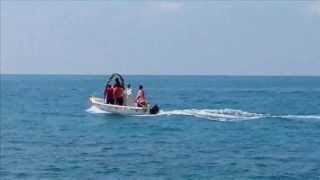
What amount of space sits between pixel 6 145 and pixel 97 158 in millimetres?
6439

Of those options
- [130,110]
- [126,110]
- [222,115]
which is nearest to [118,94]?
[126,110]

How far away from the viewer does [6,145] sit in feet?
113

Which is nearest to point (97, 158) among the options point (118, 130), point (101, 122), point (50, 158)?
point (50, 158)

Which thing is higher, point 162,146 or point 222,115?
point 222,115

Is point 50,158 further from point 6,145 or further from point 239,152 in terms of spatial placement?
point 239,152

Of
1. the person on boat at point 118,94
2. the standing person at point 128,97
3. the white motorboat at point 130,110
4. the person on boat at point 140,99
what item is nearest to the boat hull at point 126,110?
the white motorboat at point 130,110

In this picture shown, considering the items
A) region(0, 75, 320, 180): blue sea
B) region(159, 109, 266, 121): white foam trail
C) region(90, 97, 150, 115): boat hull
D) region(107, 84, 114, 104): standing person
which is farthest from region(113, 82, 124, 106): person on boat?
region(159, 109, 266, 121): white foam trail

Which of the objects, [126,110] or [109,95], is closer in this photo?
[126,110]

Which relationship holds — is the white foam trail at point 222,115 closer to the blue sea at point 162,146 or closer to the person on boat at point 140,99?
the blue sea at point 162,146

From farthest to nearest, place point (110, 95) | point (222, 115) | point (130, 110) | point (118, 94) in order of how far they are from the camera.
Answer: point (222, 115) < point (110, 95) < point (118, 94) < point (130, 110)

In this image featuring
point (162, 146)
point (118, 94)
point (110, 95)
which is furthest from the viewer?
point (110, 95)

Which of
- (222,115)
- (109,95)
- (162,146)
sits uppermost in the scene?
(109,95)

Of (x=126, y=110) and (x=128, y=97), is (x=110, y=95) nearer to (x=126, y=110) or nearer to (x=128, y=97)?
(x=128, y=97)

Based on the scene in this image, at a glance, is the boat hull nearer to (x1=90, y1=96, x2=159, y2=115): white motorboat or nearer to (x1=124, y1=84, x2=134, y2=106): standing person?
(x1=90, y1=96, x2=159, y2=115): white motorboat
